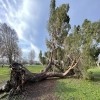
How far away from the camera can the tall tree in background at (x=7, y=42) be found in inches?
1751

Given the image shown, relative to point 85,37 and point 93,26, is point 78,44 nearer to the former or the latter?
point 85,37

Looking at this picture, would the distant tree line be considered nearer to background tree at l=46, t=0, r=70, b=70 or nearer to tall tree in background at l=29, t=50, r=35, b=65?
background tree at l=46, t=0, r=70, b=70

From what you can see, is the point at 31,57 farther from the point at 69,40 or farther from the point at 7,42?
the point at 69,40

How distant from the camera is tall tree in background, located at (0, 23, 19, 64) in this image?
44.5m

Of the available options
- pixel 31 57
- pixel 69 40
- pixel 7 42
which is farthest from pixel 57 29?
pixel 31 57

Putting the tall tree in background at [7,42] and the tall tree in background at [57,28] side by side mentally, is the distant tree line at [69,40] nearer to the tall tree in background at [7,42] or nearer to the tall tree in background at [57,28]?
the tall tree in background at [57,28]

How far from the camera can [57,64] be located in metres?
22.8

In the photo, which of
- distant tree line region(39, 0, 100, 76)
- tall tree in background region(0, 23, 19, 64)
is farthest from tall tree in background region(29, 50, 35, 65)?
distant tree line region(39, 0, 100, 76)

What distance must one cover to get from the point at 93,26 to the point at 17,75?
8.75 m

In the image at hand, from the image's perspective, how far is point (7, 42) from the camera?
45.8m

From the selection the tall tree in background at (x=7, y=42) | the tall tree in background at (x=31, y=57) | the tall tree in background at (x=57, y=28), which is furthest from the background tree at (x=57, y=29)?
the tall tree in background at (x=31, y=57)

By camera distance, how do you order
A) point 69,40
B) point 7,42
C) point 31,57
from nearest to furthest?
1. point 69,40
2. point 7,42
3. point 31,57

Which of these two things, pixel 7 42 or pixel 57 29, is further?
pixel 7 42

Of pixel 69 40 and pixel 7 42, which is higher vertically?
pixel 7 42
